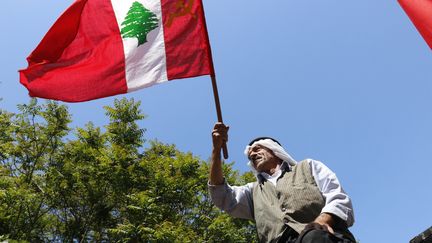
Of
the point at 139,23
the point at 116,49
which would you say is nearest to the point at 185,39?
the point at 139,23

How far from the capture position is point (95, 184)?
12.1 metres

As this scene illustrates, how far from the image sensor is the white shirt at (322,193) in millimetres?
2232

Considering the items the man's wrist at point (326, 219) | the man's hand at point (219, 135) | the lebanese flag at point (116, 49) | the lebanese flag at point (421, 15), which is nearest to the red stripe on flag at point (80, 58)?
the lebanese flag at point (116, 49)

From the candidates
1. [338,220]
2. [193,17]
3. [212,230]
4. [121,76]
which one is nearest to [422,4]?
[338,220]

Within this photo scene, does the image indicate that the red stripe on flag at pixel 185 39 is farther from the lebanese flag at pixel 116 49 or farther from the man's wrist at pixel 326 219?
the man's wrist at pixel 326 219

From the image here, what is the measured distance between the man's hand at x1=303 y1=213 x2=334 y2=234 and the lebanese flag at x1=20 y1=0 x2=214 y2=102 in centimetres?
207

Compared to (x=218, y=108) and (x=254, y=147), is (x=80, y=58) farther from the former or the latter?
(x=254, y=147)

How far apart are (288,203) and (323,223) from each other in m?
0.34

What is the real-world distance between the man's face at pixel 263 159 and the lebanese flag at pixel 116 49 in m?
1.04

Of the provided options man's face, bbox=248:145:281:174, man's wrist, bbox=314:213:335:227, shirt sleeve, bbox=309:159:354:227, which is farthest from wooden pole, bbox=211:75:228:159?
man's wrist, bbox=314:213:335:227

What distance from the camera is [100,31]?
4.48m

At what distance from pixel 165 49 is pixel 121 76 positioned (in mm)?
570

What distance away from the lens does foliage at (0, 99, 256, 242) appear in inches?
456

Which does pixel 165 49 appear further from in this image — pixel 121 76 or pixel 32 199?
pixel 32 199
